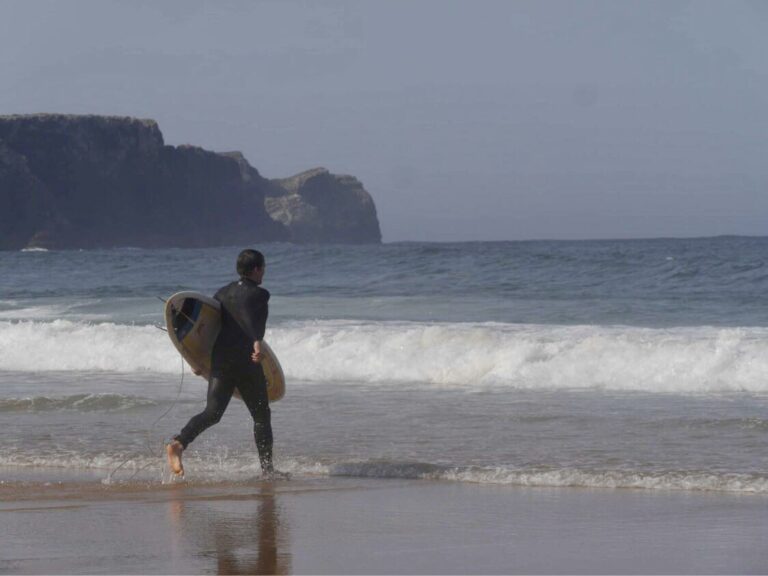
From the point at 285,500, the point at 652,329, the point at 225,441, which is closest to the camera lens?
the point at 285,500

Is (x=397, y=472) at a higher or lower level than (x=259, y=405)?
lower

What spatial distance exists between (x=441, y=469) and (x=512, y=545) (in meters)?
2.38

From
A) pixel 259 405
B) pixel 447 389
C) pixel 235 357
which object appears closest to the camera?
pixel 235 357

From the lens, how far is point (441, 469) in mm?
8352

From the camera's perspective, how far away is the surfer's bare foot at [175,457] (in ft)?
26.1

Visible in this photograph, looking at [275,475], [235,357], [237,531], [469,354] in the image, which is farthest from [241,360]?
[469,354]

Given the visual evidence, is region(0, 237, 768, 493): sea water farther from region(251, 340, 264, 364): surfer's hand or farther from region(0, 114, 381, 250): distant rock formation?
region(0, 114, 381, 250): distant rock formation

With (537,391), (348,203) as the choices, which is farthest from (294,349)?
(348,203)

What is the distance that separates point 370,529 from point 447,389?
7354 mm

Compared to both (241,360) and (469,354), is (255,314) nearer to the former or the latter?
(241,360)

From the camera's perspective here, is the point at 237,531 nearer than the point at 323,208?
Yes

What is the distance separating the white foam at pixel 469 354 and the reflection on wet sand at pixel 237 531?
7.05 m

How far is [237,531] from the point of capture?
632cm

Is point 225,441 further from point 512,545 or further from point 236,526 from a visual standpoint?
point 512,545
